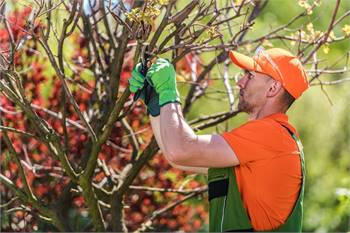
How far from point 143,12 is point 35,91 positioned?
120 inches

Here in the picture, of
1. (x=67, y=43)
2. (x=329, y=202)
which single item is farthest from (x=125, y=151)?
(x=329, y=202)

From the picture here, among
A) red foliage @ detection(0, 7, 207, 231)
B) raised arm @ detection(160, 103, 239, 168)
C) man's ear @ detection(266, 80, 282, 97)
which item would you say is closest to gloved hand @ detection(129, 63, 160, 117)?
raised arm @ detection(160, 103, 239, 168)

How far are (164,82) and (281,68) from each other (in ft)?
2.00

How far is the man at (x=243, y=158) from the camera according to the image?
11.5ft

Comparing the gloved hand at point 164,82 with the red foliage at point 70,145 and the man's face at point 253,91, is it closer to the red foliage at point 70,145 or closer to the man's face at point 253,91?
the man's face at point 253,91

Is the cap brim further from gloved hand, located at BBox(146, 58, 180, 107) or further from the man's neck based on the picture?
gloved hand, located at BBox(146, 58, 180, 107)

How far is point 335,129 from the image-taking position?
34.9 feet

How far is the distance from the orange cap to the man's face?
0.04 m

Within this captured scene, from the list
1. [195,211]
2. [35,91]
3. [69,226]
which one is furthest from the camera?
[195,211]

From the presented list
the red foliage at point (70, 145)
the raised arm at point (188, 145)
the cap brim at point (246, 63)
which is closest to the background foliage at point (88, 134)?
the red foliage at point (70, 145)

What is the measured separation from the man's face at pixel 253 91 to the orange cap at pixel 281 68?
38 mm

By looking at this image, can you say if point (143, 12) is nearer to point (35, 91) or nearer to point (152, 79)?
point (152, 79)

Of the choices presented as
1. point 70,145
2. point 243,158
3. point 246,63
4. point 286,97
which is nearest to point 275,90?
point 286,97

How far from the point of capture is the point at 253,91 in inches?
150
